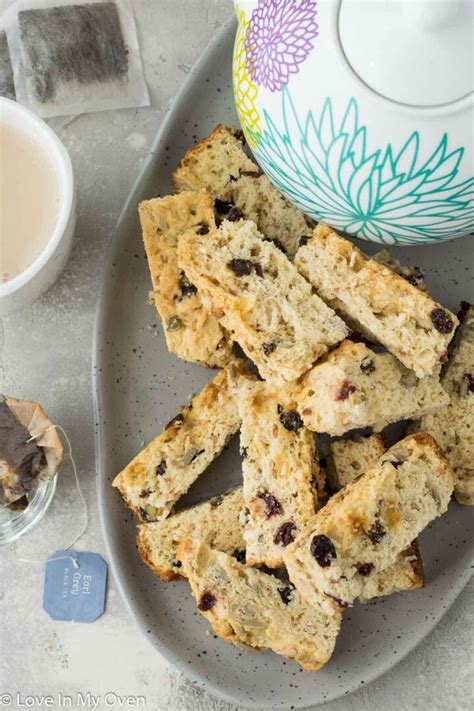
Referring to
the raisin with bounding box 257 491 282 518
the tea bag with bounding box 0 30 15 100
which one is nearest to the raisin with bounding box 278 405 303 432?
the raisin with bounding box 257 491 282 518

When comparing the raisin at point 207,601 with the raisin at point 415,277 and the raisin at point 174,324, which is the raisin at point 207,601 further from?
the raisin at point 415,277

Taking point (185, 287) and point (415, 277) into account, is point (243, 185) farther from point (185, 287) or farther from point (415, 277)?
point (415, 277)

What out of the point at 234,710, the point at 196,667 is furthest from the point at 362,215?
the point at 234,710

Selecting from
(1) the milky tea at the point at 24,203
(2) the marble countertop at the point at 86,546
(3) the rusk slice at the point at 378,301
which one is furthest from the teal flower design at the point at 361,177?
(2) the marble countertop at the point at 86,546

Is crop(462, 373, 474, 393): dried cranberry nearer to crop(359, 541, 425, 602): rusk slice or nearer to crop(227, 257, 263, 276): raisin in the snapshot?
crop(359, 541, 425, 602): rusk slice

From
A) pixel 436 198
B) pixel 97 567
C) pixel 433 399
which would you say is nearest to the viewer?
pixel 436 198

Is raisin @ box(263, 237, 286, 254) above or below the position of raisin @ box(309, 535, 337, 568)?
above

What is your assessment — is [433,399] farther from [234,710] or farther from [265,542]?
[234,710]
